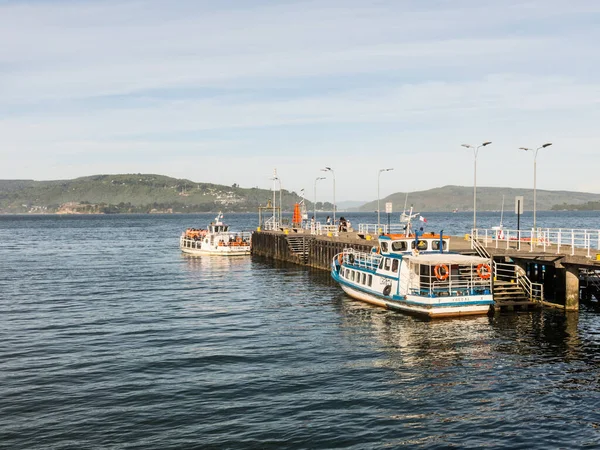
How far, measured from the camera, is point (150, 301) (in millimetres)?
51875

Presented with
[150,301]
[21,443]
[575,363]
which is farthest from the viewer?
[150,301]

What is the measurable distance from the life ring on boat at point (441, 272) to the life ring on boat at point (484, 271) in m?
2.28

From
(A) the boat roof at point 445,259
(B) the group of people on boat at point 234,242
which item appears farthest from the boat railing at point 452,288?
(B) the group of people on boat at point 234,242

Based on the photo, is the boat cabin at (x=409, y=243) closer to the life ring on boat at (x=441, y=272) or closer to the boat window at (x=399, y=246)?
the boat window at (x=399, y=246)

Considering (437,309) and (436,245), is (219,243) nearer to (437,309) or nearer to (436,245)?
(436,245)

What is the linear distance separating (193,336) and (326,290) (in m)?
22.5

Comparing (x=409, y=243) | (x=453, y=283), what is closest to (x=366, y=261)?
(x=409, y=243)

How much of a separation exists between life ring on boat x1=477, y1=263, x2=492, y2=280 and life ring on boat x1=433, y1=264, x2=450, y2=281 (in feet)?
7.47

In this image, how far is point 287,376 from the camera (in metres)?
28.9

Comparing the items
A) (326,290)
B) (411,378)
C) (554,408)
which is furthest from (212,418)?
(326,290)

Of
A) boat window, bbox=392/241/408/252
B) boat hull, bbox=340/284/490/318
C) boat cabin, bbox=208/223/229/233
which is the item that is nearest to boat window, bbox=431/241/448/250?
boat window, bbox=392/241/408/252

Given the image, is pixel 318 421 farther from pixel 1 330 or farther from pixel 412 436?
pixel 1 330

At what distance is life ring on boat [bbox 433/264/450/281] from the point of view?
40.6m

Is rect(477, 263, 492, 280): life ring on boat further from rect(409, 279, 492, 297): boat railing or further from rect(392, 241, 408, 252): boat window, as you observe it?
rect(392, 241, 408, 252): boat window
